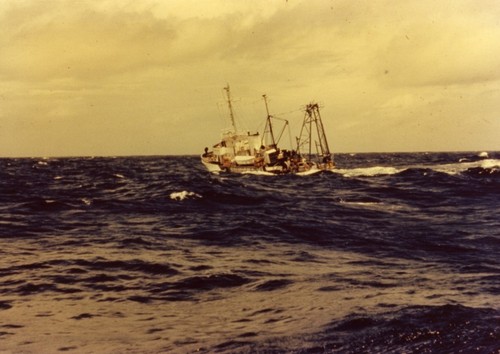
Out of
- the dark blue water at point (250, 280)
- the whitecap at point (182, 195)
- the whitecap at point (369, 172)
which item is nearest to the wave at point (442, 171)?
the whitecap at point (369, 172)

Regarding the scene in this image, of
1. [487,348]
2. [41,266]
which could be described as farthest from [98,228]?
[487,348]

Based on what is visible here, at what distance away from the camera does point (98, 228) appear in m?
20.7

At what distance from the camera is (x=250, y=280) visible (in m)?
12.0

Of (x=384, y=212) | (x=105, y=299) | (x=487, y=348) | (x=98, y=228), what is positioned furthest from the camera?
(x=384, y=212)

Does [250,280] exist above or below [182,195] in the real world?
below

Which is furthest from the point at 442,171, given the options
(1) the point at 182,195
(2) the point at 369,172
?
(1) the point at 182,195

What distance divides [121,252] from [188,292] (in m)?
5.27

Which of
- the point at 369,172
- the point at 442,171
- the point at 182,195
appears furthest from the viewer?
the point at 369,172

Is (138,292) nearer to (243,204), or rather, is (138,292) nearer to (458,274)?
(458,274)

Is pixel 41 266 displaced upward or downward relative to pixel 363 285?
upward

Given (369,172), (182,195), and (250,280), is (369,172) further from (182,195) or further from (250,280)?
(250,280)

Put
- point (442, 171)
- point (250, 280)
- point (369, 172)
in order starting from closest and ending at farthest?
1. point (250, 280)
2. point (442, 171)
3. point (369, 172)

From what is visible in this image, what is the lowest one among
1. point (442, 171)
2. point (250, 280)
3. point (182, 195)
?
point (442, 171)

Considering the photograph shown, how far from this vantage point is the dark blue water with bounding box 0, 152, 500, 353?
7.60 meters
